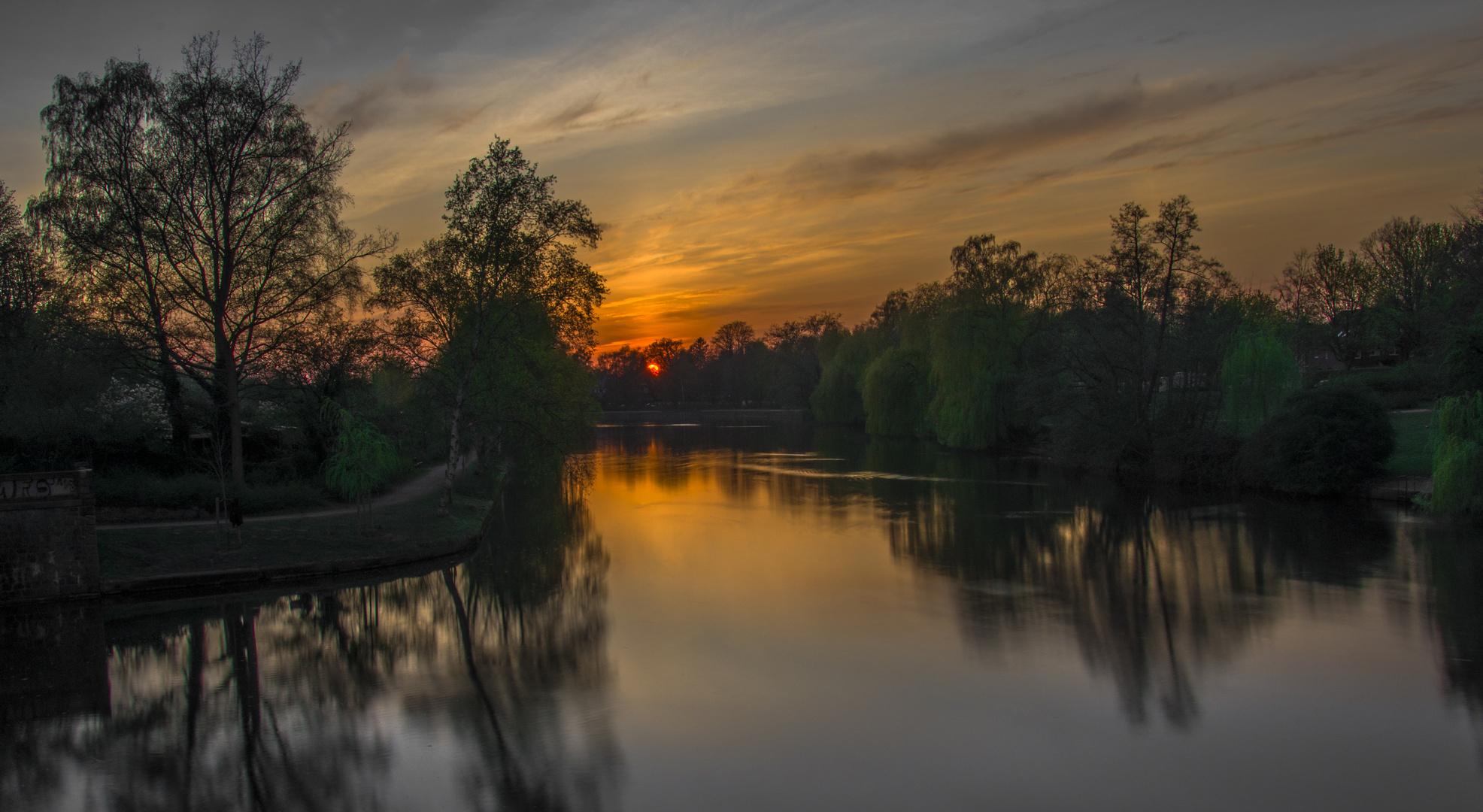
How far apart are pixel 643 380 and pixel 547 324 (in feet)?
363

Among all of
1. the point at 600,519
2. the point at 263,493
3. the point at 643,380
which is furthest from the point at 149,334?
the point at 643,380

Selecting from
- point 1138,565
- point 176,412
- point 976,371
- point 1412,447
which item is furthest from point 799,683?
point 976,371

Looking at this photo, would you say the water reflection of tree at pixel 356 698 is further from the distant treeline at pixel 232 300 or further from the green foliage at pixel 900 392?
the green foliage at pixel 900 392

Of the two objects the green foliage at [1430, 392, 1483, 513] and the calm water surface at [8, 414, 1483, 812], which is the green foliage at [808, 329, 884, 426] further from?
the calm water surface at [8, 414, 1483, 812]

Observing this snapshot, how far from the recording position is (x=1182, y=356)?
3166 centimetres

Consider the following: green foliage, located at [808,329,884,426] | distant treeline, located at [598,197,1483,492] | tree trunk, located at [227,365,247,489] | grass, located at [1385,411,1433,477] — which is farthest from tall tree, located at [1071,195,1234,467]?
green foliage, located at [808,329,884,426]

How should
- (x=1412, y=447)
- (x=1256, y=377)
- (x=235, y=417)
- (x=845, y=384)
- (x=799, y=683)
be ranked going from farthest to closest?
(x=845, y=384) → (x=1256, y=377) → (x=1412, y=447) → (x=235, y=417) → (x=799, y=683)

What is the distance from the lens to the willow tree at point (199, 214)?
20156 mm

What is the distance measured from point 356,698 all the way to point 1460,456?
23149 mm

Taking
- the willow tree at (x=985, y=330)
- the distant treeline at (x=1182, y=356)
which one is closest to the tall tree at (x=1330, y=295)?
the distant treeline at (x=1182, y=356)

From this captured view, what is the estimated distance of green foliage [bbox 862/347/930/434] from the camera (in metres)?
58.9

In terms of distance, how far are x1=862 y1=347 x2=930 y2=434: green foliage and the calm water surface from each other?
38625 millimetres

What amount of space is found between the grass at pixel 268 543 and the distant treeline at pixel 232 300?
1129mm

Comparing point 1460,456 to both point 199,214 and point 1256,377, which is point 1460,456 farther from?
point 199,214
